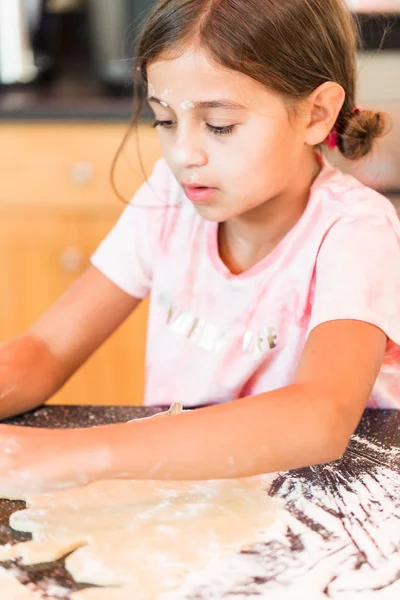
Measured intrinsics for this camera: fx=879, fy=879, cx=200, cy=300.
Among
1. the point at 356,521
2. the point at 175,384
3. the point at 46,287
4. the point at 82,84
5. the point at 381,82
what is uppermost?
the point at 82,84

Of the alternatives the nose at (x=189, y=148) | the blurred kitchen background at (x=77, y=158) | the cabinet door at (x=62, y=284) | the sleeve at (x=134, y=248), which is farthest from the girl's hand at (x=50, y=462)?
the cabinet door at (x=62, y=284)

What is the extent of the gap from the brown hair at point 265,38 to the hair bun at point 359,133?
0.06 metres

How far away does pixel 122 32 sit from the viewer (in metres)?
2.15

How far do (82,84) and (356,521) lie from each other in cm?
172

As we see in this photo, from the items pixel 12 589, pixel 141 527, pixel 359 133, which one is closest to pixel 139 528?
pixel 141 527

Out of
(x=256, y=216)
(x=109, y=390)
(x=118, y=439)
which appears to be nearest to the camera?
(x=118, y=439)

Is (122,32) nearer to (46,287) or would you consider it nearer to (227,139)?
(46,287)

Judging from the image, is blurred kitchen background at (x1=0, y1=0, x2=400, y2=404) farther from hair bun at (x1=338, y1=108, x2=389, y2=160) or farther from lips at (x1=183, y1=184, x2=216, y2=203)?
lips at (x1=183, y1=184, x2=216, y2=203)

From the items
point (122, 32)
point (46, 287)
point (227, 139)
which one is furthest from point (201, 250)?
point (122, 32)

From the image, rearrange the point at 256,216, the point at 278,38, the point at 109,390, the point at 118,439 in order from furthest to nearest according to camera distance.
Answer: the point at 109,390
the point at 256,216
the point at 278,38
the point at 118,439

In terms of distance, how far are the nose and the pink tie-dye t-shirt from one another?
0.17 meters

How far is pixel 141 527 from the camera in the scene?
741 mm

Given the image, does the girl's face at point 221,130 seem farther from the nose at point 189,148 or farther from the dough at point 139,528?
the dough at point 139,528

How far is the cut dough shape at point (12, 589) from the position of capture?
65cm
